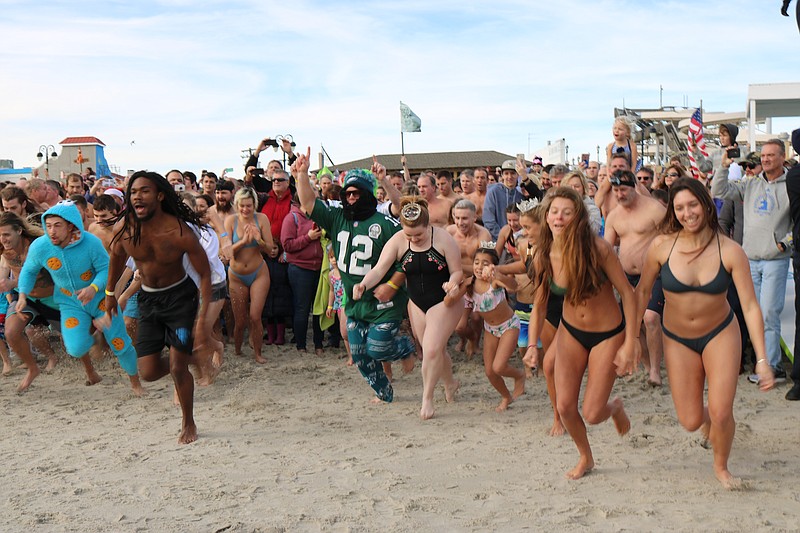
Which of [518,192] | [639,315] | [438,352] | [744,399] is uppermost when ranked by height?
[518,192]

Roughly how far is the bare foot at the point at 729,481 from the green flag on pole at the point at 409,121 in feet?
35.1

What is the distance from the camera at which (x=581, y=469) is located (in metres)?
4.77

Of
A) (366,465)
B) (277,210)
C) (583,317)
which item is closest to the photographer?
(583,317)

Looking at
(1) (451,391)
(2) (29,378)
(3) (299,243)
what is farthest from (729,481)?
(2) (29,378)

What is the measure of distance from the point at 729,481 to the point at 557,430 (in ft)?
4.94

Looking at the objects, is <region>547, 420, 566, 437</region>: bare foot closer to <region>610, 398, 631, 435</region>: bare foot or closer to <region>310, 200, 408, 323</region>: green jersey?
<region>610, 398, 631, 435</region>: bare foot

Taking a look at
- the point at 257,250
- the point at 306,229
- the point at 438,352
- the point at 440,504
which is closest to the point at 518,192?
the point at 306,229

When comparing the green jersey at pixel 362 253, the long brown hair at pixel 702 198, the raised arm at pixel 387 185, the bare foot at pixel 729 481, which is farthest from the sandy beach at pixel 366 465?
the raised arm at pixel 387 185

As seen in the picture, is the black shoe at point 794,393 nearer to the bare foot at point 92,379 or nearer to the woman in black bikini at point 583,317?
the woman in black bikini at point 583,317

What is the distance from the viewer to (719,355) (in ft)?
14.3

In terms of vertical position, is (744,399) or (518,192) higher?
(518,192)

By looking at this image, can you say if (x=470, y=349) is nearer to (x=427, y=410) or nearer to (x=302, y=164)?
(x=427, y=410)

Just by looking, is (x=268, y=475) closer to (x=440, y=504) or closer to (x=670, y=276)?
(x=440, y=504)

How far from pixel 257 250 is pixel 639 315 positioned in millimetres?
5027
